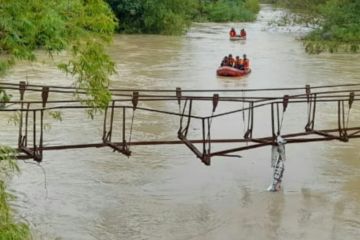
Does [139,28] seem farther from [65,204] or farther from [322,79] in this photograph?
[65,204]

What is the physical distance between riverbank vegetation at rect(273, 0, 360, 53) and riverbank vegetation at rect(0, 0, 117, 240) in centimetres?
2147

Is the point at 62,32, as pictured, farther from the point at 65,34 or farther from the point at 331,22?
the point at 331,22

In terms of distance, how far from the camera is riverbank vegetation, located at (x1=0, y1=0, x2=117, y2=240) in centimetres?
420

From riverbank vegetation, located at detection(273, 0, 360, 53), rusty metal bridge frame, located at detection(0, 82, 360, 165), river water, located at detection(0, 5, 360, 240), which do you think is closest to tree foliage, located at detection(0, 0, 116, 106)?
rusty metal bridge frame, located at detection(0, 82, 360, 165)

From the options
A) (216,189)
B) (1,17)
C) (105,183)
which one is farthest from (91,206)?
(1,17)

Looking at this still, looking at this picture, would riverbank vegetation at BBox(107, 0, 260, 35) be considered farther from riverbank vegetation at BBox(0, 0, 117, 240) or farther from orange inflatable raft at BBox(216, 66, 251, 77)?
riverbank vegetation at BBox(0, 0, 117, 240)

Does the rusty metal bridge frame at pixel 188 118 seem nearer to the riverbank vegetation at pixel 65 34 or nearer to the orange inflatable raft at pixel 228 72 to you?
the riverbank vegetation at pixel 65 34

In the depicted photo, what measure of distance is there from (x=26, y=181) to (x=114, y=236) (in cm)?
256

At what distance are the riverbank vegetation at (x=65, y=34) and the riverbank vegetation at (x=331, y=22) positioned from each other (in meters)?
21.5

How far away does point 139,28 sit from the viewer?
35.1 metres

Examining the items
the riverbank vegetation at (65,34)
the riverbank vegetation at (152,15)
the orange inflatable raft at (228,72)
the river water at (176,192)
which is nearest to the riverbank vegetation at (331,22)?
the orange inflatable raft at (228,72)

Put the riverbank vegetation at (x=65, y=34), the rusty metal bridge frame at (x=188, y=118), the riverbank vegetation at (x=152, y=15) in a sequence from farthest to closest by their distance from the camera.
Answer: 1. the riverbank vegetation at (x=152, y=15)
2. the rusty metal bridge frame at (x=188, y=118)
3. the riverbank vegetation at (x=65, y=34)

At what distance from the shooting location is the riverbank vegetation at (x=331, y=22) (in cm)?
2650

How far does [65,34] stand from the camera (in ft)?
15.1
